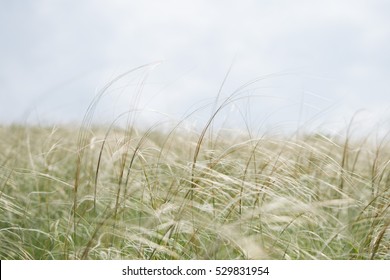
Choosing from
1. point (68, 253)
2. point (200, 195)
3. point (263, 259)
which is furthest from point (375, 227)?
point (68, 253)

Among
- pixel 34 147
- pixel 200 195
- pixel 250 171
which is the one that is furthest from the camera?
pixel 34 147

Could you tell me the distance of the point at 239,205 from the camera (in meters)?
2.16

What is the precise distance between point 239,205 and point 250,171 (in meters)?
0.46

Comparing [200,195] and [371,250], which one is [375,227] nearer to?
[371,250]

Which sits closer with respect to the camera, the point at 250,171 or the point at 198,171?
the point at 198,171

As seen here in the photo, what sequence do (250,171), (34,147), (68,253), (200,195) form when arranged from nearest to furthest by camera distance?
(68,253) → (200,195) → (250,171) → (34,147)

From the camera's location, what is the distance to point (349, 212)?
275cm

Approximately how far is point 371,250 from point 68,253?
3.68 ft
